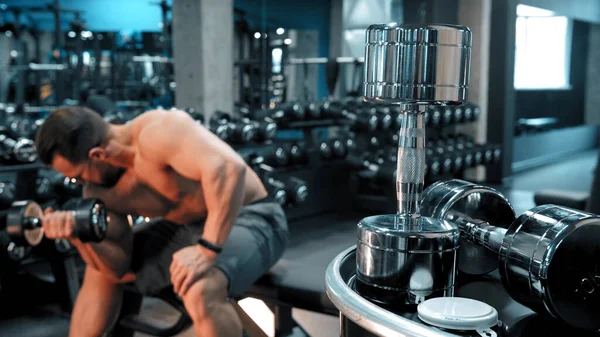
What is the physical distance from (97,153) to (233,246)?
21.7 inches

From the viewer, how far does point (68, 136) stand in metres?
2.03

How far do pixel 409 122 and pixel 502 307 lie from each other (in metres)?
0.29

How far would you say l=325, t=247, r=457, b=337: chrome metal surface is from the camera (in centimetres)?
73

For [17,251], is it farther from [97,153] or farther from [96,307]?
[97,153]

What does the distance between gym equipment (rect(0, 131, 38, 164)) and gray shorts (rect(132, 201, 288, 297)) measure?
3.07 ft

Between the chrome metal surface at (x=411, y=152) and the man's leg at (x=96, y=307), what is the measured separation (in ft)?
5.67

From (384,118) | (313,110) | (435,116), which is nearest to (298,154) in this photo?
(313,110)

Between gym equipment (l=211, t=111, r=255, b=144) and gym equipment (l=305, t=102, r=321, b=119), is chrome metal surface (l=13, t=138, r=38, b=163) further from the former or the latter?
gym equipment (l=305, t=102, r=321, b=119)

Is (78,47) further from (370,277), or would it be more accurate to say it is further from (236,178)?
(370,277)

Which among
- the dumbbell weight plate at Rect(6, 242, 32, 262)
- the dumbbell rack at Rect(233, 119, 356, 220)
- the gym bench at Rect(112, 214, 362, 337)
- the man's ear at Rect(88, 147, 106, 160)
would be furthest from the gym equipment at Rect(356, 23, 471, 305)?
the dumbbell rack at Rect(233, 119, 356, 220)

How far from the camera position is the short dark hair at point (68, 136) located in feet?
6.66

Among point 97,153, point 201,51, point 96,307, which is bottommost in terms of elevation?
point 96,307

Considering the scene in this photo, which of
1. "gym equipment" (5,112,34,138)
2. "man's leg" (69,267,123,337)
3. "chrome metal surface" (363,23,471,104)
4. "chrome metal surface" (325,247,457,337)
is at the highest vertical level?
"chrome metal surface" (363,23,471,104)

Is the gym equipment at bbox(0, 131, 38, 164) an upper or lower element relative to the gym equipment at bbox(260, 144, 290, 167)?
upper
